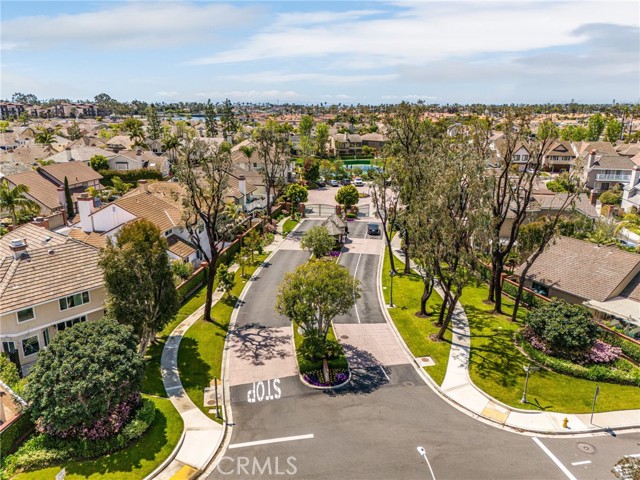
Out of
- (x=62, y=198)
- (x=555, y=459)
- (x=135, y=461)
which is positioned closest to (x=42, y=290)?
(x=135, y=461)

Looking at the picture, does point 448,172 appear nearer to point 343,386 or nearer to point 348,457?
point 343,386

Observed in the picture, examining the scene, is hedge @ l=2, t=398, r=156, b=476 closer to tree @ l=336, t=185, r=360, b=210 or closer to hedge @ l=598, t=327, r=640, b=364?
hedge @ l=598, t=327, r=640, b=364

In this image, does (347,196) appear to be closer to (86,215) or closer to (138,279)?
(86,215)

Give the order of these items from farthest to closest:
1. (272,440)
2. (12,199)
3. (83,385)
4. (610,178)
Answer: (610,178) → (12,199) → (272,440) → (83,385)

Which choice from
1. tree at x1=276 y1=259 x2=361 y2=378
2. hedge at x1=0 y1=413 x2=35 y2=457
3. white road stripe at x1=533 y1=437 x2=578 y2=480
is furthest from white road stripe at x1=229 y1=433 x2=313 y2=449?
white road stripe at x1=533 y1=437 x2=578 y2=480

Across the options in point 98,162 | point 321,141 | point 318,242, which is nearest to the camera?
point 318,242

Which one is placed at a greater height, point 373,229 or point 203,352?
point 373,229
